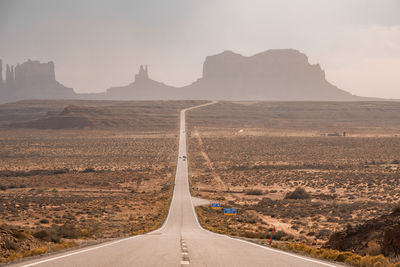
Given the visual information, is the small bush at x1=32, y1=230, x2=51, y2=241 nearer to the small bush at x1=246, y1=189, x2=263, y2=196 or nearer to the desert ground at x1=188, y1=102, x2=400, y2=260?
the desert ground at x1=188, y1=102, x2=400, y2=260

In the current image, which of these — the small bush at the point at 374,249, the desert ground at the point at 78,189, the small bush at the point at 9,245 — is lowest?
the desert ground at the point at 78,189

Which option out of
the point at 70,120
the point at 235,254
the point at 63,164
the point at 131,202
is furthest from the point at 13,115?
the point at 235,254

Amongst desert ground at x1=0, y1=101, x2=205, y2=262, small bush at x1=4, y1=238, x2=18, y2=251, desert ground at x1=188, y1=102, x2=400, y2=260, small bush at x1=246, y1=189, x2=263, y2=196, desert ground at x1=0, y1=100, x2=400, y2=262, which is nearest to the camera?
small bush at x1=4, y1=238, x2=18, y2=251

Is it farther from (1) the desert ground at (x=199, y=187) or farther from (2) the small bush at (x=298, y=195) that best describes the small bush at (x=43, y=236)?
(2) the small bush at (x=298, y=195)

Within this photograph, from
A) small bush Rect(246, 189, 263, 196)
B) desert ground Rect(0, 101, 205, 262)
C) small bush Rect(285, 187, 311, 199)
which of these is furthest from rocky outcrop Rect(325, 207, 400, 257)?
small bush Rect(246, 189, 263, 196)

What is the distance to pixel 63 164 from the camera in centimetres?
6519

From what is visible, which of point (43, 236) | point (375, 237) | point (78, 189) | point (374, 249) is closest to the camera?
Result: point (374, 249)

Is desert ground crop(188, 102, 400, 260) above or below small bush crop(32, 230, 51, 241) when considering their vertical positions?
below

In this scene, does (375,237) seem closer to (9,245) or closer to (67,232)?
(9,245)

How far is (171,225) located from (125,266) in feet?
55.6

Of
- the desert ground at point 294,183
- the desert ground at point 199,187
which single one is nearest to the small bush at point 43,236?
the desert ground at point 199,187

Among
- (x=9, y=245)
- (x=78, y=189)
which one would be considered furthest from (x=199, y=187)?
(x=9, y=245)

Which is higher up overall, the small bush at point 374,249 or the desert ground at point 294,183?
the small bush at point 374,249

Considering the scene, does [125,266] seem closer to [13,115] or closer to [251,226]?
[251,226]
